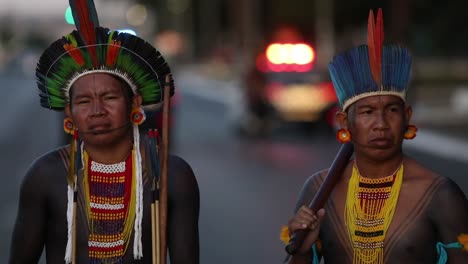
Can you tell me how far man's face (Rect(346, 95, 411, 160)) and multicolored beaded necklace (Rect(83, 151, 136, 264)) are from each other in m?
0.87

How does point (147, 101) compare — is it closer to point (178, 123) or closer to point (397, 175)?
point (397, 175)

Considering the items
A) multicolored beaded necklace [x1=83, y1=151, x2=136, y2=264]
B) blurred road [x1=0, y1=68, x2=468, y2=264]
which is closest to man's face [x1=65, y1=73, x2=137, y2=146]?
multicolored beaded necklace [x1=83, y1=151, x2=136, y2=264]

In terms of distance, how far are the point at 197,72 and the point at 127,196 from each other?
88.5 m

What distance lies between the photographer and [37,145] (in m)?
24.2

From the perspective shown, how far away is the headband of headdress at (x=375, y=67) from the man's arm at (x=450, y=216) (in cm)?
40

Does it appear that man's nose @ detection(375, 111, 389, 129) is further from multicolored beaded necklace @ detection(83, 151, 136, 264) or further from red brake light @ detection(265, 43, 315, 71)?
red brake light @ detection(265, 43, 315, 71)

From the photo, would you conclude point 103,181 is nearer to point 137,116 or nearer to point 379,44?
point 137,116

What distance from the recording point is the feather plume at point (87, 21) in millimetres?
4289

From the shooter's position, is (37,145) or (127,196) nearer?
(127,196)

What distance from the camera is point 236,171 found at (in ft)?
58.6

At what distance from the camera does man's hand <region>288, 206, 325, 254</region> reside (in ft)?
14.0

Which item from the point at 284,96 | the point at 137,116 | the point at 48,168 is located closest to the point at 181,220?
the point at 137,116

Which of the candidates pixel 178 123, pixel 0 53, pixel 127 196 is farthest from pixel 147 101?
pixel 0 53

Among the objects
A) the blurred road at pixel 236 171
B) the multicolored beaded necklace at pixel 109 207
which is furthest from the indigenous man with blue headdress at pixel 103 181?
the blurred road at pixel 236 171
